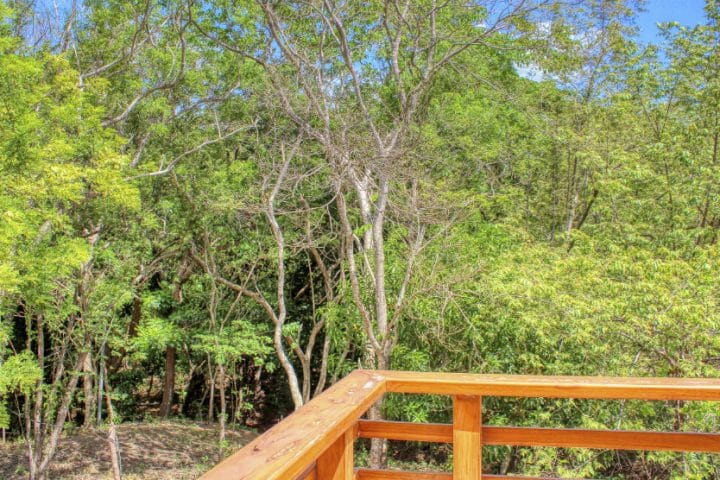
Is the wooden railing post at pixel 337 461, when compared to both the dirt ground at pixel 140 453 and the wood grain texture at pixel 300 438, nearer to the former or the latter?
the wood grain texture at pixel 300 438

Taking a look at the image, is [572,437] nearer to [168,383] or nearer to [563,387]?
[563,387]

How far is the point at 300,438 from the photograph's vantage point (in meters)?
0.89

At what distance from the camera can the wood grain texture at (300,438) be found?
739mm

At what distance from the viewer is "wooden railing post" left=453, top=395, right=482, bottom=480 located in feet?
4.57

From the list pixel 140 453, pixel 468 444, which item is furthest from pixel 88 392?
pixel 468 444

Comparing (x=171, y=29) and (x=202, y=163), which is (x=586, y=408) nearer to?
(x=202, y=163)

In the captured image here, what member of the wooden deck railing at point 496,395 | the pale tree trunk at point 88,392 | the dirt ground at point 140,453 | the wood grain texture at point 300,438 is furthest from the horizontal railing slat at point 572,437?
the dirt ground at point 140,453

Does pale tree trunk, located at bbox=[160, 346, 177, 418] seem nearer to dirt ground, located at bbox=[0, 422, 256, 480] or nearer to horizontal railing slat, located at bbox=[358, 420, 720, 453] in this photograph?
dirt ground, located at bbox=[0, 422, 256, 480]

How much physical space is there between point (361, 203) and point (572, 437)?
228 inches

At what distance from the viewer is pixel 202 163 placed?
914 centimetres

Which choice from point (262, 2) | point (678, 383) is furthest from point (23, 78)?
point (678, 383)

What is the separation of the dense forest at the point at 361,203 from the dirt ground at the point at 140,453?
39 cm

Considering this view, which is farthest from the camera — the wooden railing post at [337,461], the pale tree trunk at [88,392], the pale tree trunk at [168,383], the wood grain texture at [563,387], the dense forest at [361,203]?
the pale tree trunk at [168,383]

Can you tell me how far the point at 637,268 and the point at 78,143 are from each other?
19.7ft
